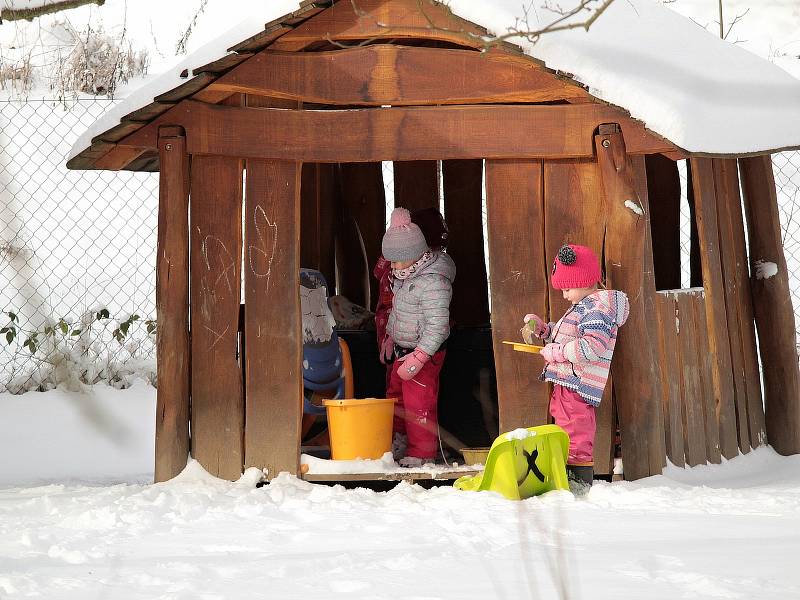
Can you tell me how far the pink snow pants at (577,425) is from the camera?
18.1 ft

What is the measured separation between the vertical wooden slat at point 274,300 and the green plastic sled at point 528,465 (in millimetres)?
1181

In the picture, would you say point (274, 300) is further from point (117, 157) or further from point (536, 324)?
point (536, 324)

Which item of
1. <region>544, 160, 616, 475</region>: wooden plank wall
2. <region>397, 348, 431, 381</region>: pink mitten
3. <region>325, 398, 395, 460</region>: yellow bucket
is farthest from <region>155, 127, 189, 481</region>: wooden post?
<region>544, 160, 616, 475</region>: wooden plank wall

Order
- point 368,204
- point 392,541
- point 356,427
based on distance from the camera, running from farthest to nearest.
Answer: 1. point 368,204
2. point 356,427
3. point 392,541

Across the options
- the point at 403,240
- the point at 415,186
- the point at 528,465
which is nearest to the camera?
the point at 528,465

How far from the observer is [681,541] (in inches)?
168

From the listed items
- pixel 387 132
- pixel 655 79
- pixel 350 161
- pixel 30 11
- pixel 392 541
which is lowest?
pixel 392 541

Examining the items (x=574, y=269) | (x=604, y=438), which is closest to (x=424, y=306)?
(x=574, y=269)

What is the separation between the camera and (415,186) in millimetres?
8773

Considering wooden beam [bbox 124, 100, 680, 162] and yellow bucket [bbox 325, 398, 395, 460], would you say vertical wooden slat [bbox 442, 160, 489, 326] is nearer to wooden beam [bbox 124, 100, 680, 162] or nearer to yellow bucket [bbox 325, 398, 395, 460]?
yellow bucket [bbox 325, 398, 395, 460]

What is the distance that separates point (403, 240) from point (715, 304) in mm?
1944

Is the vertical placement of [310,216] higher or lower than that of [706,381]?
→ higher

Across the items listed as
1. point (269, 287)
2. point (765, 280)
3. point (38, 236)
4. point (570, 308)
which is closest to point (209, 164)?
point (269, 287)

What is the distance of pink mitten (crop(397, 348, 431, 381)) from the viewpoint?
248 inches
